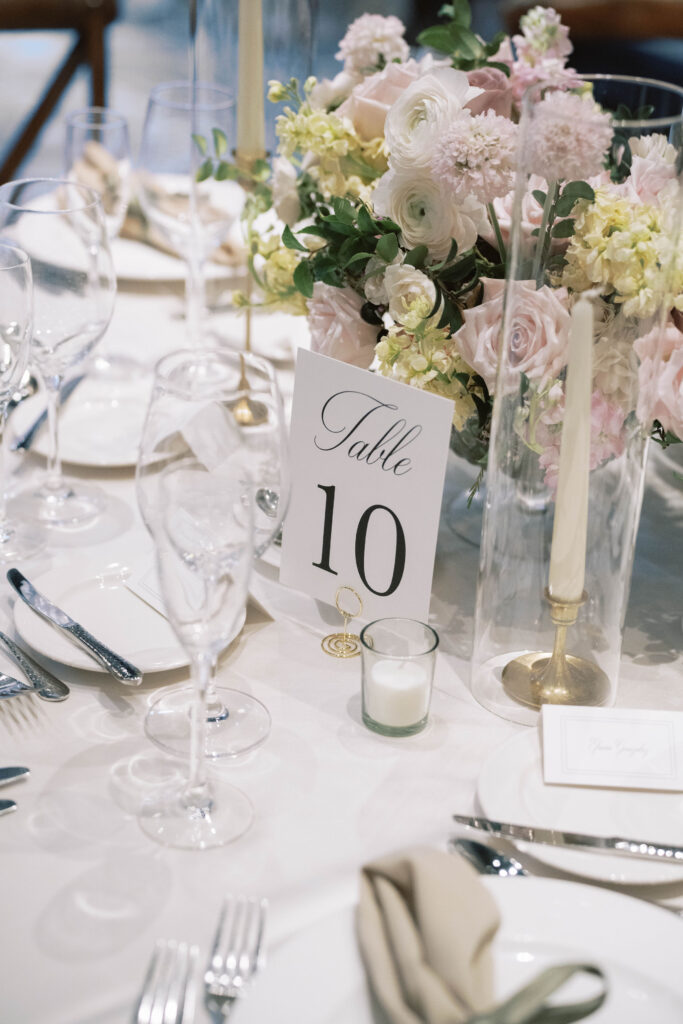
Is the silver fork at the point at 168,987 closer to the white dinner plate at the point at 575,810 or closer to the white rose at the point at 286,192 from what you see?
the white dinner plate at the point at 575,810

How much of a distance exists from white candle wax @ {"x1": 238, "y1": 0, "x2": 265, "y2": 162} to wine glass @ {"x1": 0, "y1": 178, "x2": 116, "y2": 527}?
10.3 inches

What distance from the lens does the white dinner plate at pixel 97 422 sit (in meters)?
1.41

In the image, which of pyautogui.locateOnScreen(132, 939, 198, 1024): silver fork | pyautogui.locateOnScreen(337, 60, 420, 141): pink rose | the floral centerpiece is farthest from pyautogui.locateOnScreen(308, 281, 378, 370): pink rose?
pyautogui.locateOnScreen(132, 939, 198, 1024): silver fork

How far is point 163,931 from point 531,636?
46cm

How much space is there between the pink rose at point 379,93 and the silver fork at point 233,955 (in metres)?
0.88

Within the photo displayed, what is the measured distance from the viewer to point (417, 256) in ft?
3.56

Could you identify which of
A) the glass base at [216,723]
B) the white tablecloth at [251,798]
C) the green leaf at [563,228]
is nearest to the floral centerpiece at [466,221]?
the green leaf at [563,228]

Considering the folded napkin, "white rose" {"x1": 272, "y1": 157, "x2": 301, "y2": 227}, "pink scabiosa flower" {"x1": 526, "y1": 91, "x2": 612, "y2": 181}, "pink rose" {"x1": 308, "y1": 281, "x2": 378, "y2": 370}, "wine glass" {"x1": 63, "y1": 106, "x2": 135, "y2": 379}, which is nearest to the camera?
the folded napkin

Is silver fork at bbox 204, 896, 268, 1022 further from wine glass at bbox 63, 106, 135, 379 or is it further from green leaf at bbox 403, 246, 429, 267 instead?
wine glass at bbox 63, 106, 135, 379

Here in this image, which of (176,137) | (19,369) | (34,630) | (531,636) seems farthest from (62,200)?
(531,636)

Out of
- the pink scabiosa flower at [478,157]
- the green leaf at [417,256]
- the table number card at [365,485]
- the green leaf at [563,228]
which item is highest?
the pink scabiosa flower at [478,157]

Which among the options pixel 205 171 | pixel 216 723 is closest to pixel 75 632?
pixel 216 723

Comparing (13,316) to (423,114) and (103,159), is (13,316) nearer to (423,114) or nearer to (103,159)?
(423,114)

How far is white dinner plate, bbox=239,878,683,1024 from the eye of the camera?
0.63 meters
